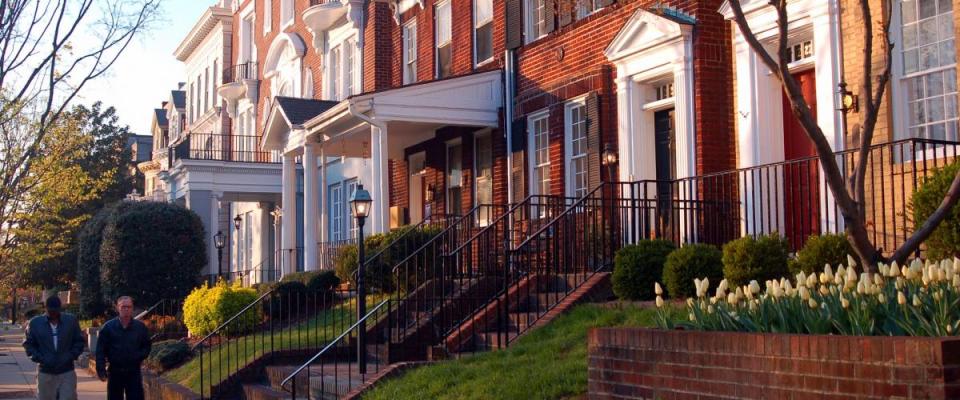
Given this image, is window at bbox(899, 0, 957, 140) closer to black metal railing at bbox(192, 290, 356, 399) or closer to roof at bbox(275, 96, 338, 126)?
black metal railing at bbox(192, 290, 356, 399)

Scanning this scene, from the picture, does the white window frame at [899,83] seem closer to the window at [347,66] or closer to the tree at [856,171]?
the tree at [856,171]

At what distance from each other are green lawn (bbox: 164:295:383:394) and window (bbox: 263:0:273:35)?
1638 cm

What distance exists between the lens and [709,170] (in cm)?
1408

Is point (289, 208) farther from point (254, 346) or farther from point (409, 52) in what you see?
point (254, 346)

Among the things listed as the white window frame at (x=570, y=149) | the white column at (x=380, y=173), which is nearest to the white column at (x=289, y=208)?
the white column at (x=380, y=173)

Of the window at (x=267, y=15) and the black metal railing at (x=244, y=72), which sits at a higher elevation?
the window at (x=267, y=15)

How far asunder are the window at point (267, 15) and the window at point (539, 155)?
16.8m

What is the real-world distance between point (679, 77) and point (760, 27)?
1.41 m

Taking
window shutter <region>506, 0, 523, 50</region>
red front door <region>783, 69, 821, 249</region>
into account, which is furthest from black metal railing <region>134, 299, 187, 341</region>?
red front door <region>783, 69, 821, 249</region>

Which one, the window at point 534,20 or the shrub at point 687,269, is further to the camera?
the window at point 534,20

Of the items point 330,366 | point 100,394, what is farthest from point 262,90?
point 330,366


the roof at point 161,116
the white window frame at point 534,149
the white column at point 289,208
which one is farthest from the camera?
the roof at point 161,116

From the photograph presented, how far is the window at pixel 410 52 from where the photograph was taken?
22.8 m

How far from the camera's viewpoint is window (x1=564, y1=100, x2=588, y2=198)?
16.8 meters
